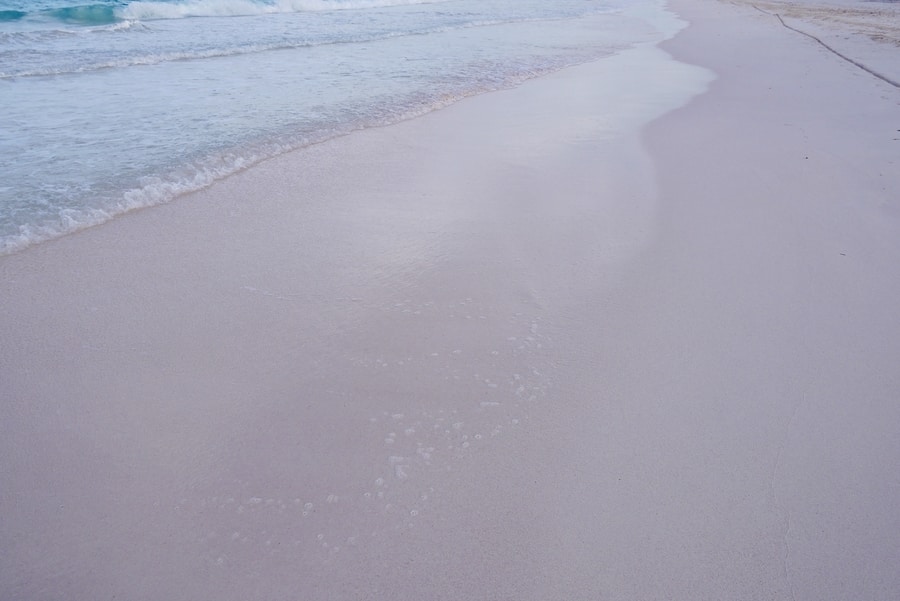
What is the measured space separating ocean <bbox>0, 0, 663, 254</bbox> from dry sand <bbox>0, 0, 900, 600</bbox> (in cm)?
60

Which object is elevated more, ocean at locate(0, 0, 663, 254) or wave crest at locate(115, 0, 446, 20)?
wave crest at locate(115, 0, 446, 20)

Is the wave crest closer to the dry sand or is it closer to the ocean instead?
the ocean

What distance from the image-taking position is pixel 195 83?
6949 mm

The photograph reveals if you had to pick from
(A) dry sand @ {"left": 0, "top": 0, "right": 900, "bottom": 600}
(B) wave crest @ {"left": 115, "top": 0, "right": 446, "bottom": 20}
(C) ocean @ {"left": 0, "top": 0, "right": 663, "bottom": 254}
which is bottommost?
(A) dry sand @ {"left": 0, "top": 0, "right": 900, "bottom": 600}

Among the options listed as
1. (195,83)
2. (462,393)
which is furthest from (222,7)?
(462,393)

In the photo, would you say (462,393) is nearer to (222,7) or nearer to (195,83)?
(195,83)

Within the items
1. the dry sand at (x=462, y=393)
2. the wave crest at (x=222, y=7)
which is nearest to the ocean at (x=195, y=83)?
the wave crest at (x=222, y=7)

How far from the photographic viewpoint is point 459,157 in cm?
463

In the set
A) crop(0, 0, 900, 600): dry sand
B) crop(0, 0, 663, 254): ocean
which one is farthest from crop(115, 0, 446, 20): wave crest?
crop(0, 0, 900, 600): dry sand

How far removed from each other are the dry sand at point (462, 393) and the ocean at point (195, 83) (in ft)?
1.96

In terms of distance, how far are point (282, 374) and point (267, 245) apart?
118cm

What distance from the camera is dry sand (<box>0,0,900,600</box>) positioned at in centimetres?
161

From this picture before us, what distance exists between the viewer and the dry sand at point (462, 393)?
1612 mm

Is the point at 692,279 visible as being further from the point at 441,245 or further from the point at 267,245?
the point at 267,245
